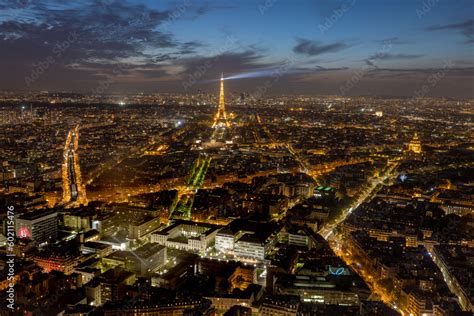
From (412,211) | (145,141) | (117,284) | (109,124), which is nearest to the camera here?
(117,284)

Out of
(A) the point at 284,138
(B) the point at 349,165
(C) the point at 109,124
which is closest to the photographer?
(B) the point at 349,165

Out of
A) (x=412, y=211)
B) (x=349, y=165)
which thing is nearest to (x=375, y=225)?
(x=412, y=211)

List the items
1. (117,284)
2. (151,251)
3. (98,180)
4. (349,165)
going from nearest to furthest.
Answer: (117,284) → (151,251) → (98,180) → (349,165)

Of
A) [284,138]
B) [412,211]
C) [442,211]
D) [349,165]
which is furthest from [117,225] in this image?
[284,138]

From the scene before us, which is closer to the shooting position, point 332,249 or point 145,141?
point 332,249

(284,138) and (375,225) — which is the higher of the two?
(284,138)

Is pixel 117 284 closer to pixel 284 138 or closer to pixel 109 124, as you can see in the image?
pixel 284 138

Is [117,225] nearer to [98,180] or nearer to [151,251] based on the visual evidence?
[151,251]

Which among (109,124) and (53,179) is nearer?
(53,179)

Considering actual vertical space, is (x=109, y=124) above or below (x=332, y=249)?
above
